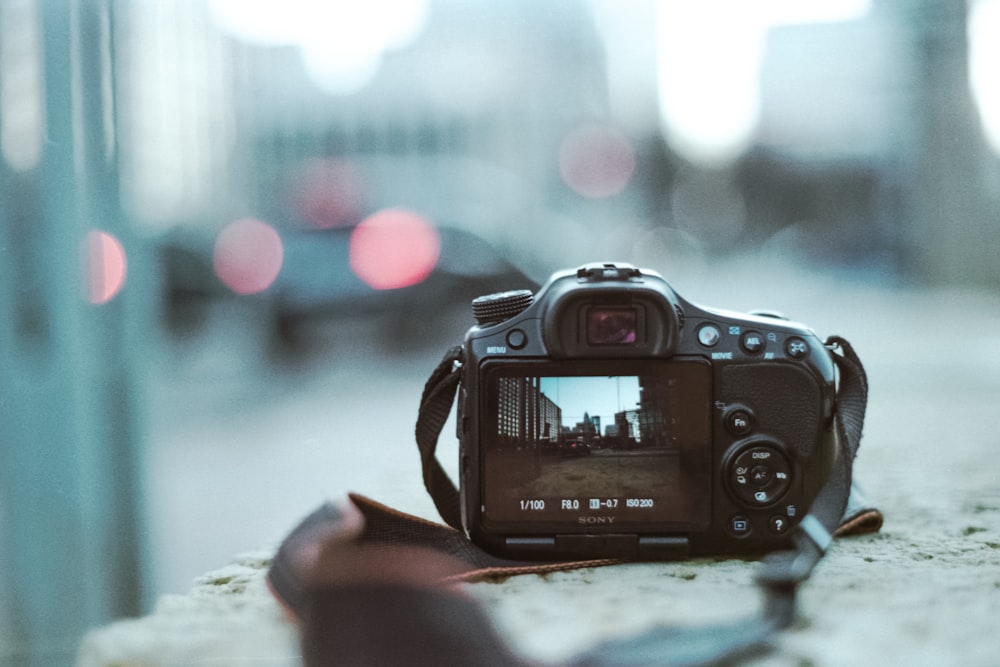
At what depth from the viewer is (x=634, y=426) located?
1.20 meters

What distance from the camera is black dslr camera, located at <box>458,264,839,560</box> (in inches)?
47.3

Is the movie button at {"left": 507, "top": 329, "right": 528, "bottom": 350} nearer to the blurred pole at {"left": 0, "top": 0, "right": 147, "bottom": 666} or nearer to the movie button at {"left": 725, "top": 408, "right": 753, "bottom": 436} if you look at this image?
the movie button at {"left": 725, "top": 408, "right": 753, "bottom": 436}

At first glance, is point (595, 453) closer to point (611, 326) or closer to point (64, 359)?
point (611, 326)

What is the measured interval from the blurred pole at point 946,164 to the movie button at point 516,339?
3.03 metres

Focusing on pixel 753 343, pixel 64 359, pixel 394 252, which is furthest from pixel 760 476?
pixel 394 252

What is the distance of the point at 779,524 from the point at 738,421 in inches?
5.8

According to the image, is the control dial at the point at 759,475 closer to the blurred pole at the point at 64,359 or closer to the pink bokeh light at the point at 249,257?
the blurred pole at the point at 64,359

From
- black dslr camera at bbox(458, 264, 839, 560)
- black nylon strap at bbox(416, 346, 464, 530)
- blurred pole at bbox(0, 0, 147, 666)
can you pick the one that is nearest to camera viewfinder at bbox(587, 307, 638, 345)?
black dslr camera at bbox(458, 264, 839, 560)

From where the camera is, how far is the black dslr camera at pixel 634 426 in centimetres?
120

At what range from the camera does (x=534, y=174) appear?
9.27 m

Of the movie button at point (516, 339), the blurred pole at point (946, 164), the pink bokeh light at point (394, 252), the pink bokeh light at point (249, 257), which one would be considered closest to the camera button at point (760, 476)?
the movie button at point (516, 339)

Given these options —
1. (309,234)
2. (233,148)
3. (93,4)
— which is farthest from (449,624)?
(233,148)

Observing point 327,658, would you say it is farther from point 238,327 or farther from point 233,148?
point 233,148

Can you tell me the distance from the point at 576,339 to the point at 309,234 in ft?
12.9
